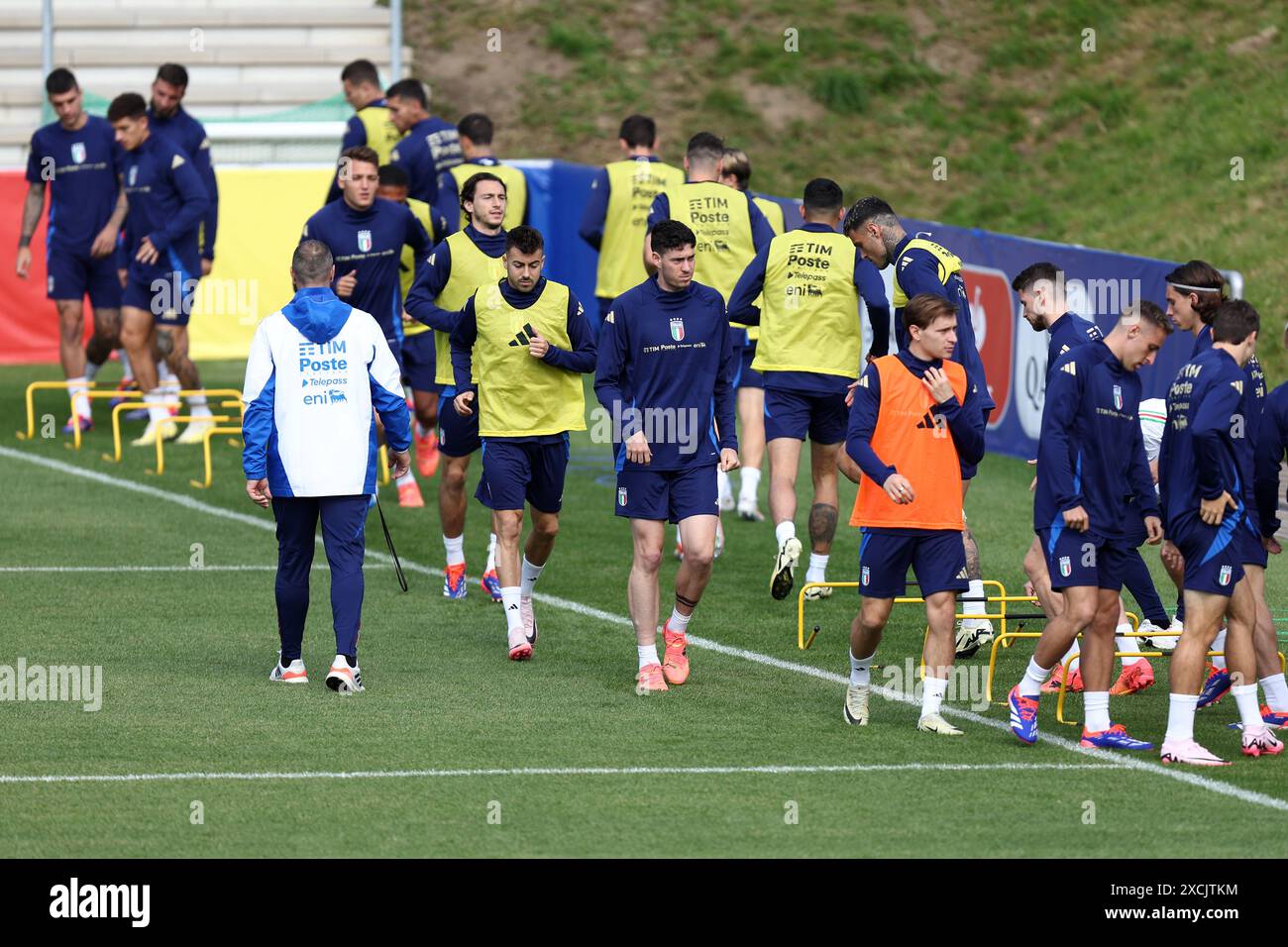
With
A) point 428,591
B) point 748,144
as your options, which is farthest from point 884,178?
point 428,591

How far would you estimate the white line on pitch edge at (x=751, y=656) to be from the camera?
8.64 metres

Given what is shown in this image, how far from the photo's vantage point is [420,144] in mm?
17031

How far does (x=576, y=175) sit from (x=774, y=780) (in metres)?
16.1

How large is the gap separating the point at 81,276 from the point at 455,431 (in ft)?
23.9

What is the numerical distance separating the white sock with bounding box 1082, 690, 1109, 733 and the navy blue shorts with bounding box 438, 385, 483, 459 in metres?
4.31

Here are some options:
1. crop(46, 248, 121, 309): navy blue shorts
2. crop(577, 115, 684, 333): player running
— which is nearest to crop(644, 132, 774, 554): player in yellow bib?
crop(577, 115, 684, 333): player running

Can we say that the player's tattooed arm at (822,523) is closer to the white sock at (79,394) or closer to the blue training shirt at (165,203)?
the blue training shirt at (165,203)

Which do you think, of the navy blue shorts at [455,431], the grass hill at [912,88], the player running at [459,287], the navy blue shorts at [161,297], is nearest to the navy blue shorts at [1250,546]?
the player running at [459,287]

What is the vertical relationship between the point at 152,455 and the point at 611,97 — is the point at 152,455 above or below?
below

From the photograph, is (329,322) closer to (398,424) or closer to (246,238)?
(398,424)

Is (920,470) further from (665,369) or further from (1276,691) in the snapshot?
(1276,691)

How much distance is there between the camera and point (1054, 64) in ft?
96.3

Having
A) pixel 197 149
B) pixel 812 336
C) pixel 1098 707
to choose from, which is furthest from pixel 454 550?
pixel 197 149

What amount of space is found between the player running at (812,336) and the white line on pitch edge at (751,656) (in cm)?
122
